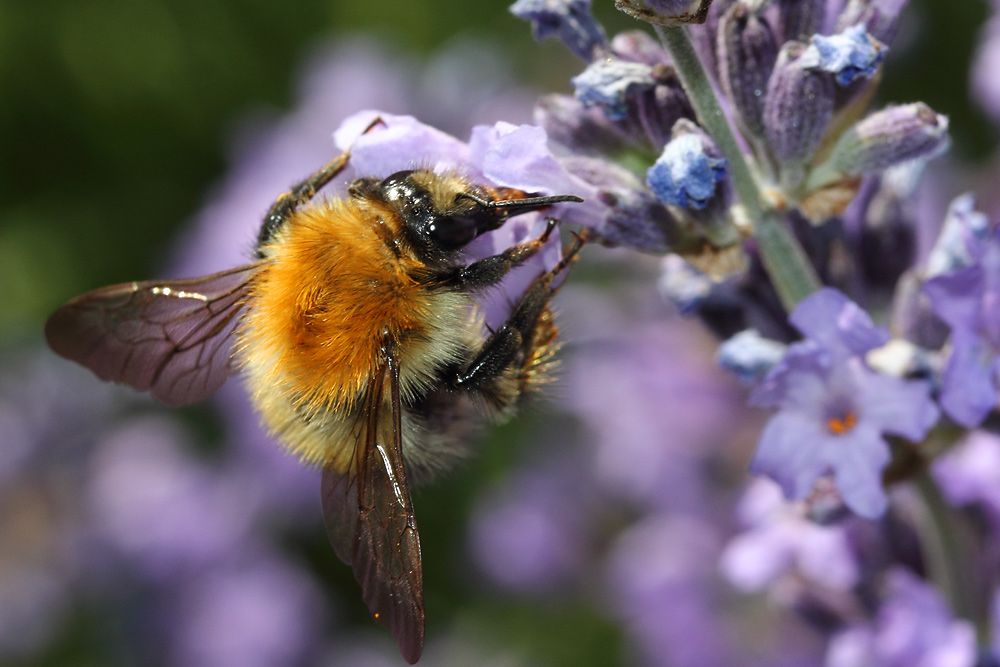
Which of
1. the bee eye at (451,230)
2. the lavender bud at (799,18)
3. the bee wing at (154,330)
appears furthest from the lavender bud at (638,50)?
the bee wing at (154,330)

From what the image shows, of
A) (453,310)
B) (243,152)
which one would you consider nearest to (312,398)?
(453,310)

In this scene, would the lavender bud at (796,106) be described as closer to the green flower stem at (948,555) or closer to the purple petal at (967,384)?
the purple petal at (967,384)

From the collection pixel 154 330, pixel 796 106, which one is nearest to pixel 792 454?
pixel 796 106

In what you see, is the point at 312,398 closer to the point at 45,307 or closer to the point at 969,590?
the point at 969,590

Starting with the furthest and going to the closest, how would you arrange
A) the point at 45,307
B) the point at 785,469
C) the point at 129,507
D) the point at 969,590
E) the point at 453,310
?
the point at 45,307, the point at 129,507, the point at 969,590, the point at 453,310, the point at 785,469

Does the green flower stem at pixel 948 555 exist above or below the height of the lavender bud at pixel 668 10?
below

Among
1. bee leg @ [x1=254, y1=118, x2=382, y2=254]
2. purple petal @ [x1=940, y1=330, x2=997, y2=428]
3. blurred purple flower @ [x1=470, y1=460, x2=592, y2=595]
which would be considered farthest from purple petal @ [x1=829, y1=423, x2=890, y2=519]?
blurred purple flower @ [x1=470, y1=460, x2=592, y2=595]
